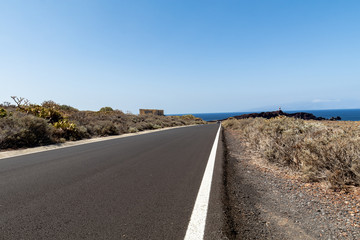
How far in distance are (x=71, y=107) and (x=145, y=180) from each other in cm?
2625

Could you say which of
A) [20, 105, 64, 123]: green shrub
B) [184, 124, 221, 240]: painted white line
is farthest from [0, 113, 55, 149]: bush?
[184, 124, 221, 240]: painted white line

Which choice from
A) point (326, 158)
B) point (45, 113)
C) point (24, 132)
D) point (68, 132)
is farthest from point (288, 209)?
point (45, 113)

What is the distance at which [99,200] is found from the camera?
3.06 meters

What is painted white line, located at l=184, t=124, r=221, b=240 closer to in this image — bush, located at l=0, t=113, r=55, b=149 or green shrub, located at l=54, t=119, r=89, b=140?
bush, located at l=0, t=113, r=55, b=149

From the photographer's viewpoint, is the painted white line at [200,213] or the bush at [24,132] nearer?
the painted white line at [200,213]

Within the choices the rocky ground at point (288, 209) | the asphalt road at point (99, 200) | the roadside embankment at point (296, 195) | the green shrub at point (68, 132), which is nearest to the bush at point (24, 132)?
the green shrub at point (68, 132)

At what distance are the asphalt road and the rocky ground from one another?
12.7 inches

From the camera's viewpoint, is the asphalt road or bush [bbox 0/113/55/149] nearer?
the asphalt road

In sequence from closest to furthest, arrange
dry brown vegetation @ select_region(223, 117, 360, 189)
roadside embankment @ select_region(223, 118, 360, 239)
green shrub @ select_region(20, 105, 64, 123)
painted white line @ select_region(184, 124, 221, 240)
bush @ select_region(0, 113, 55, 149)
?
1. painted white line @ select_region(184, 124, 221, 240)
2. roadside embankment @ select_region(223, 118, 360, 239)
3. dry brown vegetation @ select_region(223, 117, 360, 189)
4. bush @ select_region(0, 113, 55, 149)
5. green shrub @ select_region(20, 105, 64, 123)

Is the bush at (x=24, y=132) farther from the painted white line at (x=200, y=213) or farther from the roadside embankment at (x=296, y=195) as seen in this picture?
the roadside embankment at (x=296, y=195)

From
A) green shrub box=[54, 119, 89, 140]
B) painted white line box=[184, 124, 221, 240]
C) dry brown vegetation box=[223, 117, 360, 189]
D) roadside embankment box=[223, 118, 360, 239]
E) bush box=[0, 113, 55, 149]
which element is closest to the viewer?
painted white line box=[184, 124, 221, 240]

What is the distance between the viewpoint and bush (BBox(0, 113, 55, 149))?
8325 mm

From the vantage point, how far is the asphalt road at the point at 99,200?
225cm

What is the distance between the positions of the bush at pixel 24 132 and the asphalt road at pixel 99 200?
380cm
